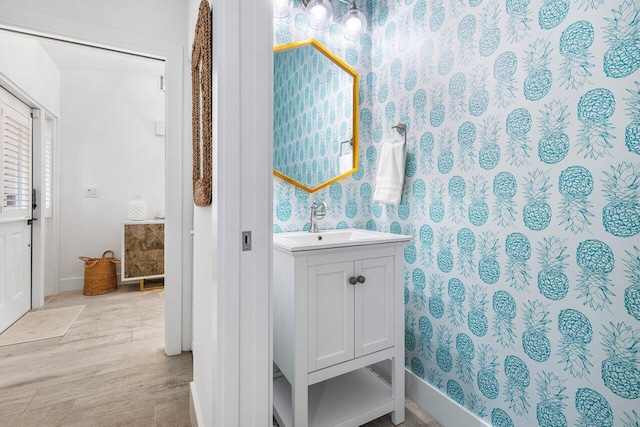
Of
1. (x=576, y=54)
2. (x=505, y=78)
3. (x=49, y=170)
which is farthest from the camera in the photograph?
(x=49, y=170)

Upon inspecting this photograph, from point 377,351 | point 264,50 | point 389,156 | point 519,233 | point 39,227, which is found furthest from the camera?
point 39,227

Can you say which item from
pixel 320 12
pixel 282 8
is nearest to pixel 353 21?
pixel 320 12

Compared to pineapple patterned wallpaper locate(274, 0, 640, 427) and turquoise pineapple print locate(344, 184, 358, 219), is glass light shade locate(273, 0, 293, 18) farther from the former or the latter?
turquoise pineapple print locate(344, 184, 358, 219)

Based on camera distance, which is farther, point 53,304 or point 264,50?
point 53,304

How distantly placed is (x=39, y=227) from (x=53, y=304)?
0.77m

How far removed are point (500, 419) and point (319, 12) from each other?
2.17m

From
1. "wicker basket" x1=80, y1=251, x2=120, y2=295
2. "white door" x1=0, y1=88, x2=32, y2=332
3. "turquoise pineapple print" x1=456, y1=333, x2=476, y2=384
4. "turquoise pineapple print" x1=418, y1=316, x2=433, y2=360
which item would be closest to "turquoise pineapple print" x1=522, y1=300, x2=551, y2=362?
"turquoise pineapple print" x1=456, y1=333, x2=476, y2=384

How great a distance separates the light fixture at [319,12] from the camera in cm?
173

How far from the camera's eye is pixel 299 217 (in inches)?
72.7

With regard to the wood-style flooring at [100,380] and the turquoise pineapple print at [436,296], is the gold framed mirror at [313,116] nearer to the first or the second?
the turquoise pineapple print at [436,296]

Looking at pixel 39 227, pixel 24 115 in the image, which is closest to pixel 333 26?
pixel 24 115

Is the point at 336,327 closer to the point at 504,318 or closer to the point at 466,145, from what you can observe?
the point at 504,318

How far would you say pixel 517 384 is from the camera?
3.92 ft

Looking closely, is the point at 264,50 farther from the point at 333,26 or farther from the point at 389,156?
the point at 333,26
